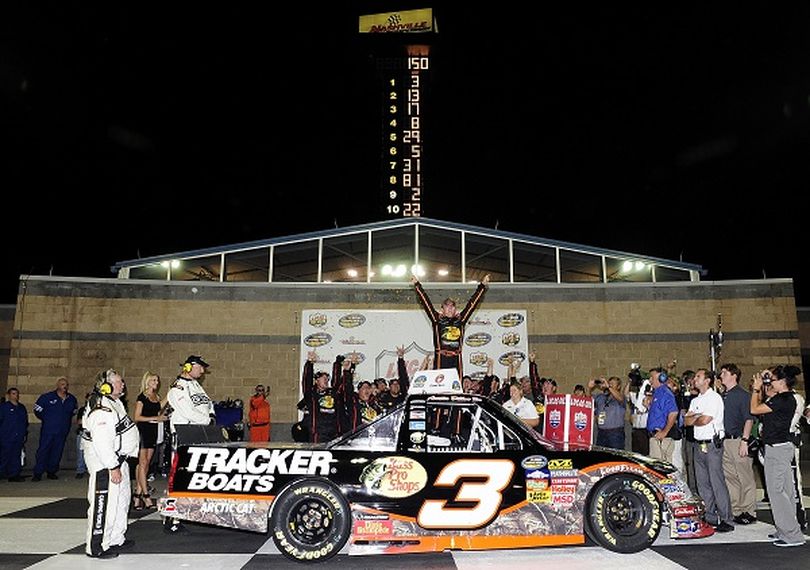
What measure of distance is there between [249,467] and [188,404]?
2291 millimetres

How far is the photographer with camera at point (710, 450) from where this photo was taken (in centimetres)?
691

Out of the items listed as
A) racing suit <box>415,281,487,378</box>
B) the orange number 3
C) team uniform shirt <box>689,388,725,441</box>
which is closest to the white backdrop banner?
racing suit <box>415,281,487,378</box>

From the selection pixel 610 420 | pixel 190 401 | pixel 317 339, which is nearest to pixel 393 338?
pixel 317 339

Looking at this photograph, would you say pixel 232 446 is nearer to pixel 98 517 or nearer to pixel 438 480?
pixel 98 517

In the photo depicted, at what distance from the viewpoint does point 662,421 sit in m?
7.92

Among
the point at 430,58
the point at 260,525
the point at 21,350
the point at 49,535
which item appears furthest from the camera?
the point at 430,58

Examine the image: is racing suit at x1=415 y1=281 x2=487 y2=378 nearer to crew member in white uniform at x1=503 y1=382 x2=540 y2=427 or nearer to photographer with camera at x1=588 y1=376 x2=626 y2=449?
crew member in white uniform at x1=503 y1=382 x2=540 y2=427

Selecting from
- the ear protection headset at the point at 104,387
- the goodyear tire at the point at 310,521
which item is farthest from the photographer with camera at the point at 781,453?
the ear protection headset at the point at 104,387

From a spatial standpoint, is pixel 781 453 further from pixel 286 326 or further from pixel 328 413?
pixel 286 326

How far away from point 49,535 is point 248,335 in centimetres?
888

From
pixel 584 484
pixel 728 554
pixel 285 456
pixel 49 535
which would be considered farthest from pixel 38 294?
pixel 728 554

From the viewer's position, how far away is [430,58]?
43156 mm

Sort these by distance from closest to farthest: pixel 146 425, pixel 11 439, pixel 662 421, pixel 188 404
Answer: pixel 188 404, pixel 662 421, pixel 146 425, pixel 11 439

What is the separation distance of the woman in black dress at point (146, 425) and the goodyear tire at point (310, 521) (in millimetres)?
3378
